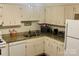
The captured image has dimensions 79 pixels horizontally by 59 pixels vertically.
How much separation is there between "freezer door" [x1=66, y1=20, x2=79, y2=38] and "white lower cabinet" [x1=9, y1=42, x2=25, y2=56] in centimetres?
99

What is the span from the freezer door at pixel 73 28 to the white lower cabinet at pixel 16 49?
0.99 meters

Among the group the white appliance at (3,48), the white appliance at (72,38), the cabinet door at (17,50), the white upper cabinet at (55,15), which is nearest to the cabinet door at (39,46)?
the cabinet door at (17,50)

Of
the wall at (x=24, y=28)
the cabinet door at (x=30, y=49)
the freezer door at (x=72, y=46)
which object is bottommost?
the cabinet door at (x=30, y=49)

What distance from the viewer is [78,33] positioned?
2012mm

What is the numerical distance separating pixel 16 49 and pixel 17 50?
4 cm

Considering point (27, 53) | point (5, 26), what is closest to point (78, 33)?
point (27, 53)

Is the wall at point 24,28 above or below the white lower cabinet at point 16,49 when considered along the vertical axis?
above

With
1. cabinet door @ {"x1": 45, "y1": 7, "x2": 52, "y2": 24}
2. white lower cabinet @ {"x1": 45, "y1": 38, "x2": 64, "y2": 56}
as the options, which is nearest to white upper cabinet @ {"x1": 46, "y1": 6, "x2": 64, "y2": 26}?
cabinet door @ {"x1": 45, "y1": 7, "x2": 52, "y2": 24}

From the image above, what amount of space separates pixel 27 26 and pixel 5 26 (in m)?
0.60

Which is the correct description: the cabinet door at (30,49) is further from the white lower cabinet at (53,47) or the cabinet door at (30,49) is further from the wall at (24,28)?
the wall at (24,28)

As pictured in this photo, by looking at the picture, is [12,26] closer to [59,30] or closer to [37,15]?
[37,15]

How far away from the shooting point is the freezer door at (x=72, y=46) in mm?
2044

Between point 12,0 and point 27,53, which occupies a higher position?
point 12,0

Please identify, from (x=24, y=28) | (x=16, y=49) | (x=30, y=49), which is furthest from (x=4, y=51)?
(x=24, y=28)
